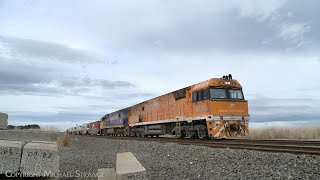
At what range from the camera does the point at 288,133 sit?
2106 cm

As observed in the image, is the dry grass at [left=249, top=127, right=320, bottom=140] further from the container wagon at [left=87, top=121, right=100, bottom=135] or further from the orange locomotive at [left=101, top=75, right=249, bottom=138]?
the container wagon at [left=87, top=121, right=100, bottom=135]

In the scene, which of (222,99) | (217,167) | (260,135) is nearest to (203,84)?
(222,99)

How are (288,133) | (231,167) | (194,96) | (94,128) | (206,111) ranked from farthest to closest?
(94,128) → (288,133) → (194,96) → (206,111) → (231,167)

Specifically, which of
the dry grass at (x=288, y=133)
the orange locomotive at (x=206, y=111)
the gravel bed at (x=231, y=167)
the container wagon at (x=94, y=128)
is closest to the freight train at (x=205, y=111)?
the orange locomotive at (x=206, y=111)

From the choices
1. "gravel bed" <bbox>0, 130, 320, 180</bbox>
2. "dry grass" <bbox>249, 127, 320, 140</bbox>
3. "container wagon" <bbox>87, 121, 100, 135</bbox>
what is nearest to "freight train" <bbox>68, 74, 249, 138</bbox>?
"dry grass" <bbox>249, 127, 320, 140</bbox>

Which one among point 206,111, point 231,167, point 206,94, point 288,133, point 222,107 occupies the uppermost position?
point 206,94

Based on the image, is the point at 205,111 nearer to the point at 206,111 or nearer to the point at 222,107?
the point at 206,111

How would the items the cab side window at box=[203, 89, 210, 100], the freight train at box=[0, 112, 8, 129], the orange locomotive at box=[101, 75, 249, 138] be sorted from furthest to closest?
1. the cab side window at box=[203, 89, 210, 100]
2. the orange locomotive at box=[101, 75, 249, 138]
3. the freight train at box=[0, 112, 8, 129]

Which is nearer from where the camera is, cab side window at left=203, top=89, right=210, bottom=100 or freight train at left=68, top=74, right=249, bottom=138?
freight train at left=68, top=74, right=249, bottom=138

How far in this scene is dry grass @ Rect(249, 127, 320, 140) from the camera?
1967 centimetres

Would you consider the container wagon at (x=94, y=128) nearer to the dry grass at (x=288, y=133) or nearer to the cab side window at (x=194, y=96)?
the dry grass at (x=288, y=133)

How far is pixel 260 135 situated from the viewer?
22188mm

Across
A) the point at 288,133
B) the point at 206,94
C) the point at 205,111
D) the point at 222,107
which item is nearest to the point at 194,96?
the point at 206,94

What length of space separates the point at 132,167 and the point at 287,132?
57.3ft
